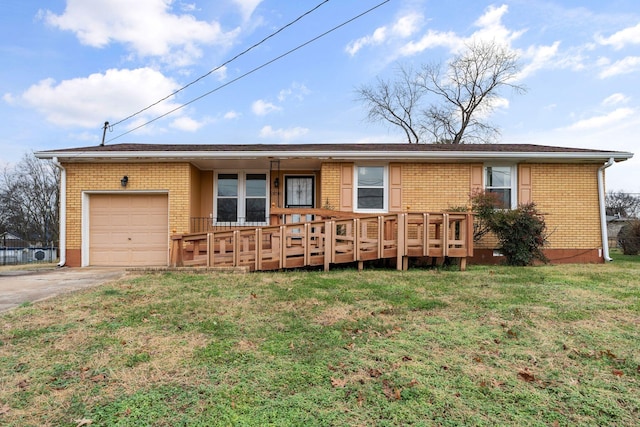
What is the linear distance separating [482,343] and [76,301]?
16.6 ft

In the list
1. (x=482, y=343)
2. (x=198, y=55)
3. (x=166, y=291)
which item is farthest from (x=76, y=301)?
(x=198, y=55)

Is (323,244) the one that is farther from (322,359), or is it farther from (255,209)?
(322,359)

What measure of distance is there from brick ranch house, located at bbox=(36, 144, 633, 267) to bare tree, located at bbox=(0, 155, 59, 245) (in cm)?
2533

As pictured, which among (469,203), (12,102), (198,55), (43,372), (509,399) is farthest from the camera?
(12,102)

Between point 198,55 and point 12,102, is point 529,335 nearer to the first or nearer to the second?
point 198,55

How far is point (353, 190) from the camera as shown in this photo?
9.84 meters

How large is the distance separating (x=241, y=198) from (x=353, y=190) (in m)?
3.64

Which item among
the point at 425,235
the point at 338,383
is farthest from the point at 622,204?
the point at 338,383

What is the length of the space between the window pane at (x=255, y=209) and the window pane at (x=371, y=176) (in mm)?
3201

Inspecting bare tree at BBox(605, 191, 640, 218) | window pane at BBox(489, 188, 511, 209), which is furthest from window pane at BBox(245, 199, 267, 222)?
bare tree at BBox(605, 191, 640, 218)

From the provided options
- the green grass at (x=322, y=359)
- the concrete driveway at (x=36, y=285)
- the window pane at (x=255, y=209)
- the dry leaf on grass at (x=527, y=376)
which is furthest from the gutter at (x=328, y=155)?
the dry leaf on grass at (x=527, y=376)

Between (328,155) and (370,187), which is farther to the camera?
(370,187)

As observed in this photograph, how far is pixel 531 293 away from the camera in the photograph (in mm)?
5289

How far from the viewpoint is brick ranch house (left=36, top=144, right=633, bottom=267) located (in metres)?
9.51
